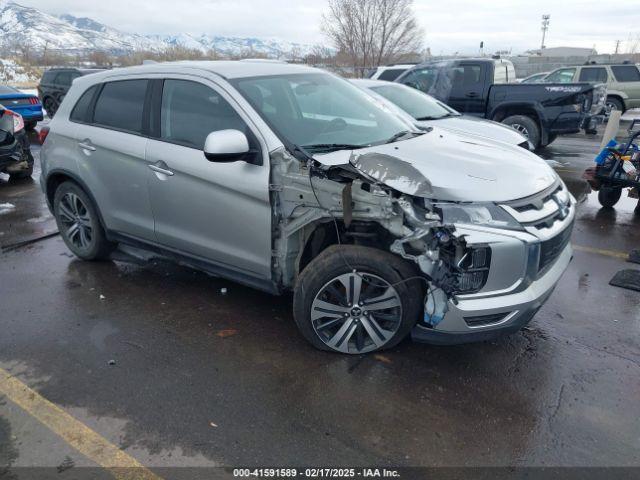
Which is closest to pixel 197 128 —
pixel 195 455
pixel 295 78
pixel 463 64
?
pixel 295 78

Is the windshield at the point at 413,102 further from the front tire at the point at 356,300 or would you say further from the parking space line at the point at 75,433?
the parking space line at the point at 75,433

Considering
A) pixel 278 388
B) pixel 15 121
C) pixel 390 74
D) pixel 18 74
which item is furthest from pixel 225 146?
pixel 18 74

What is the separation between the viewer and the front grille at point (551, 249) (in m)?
2.95

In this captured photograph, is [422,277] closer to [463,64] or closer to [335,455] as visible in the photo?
[335,455]

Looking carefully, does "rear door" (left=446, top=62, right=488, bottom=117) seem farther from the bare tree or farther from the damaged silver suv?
the bare tree

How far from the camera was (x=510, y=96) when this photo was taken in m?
10.2

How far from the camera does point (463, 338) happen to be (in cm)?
294

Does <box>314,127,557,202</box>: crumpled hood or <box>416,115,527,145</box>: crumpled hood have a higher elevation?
<box>314,127,557,202</box>: crumpled hood

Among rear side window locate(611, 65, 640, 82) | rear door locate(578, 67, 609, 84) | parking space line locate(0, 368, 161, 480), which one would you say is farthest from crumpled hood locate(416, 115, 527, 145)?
rear side window locate(611, 65, 640, 82)

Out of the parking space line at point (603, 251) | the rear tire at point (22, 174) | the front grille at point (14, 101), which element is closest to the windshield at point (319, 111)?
the parking space line at point (603, 251)

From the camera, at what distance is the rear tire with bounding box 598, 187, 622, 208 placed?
6.54m

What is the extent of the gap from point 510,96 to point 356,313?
28.2ft

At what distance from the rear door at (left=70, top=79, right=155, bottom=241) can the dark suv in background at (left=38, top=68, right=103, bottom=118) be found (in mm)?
15367

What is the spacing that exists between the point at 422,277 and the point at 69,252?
403cm
